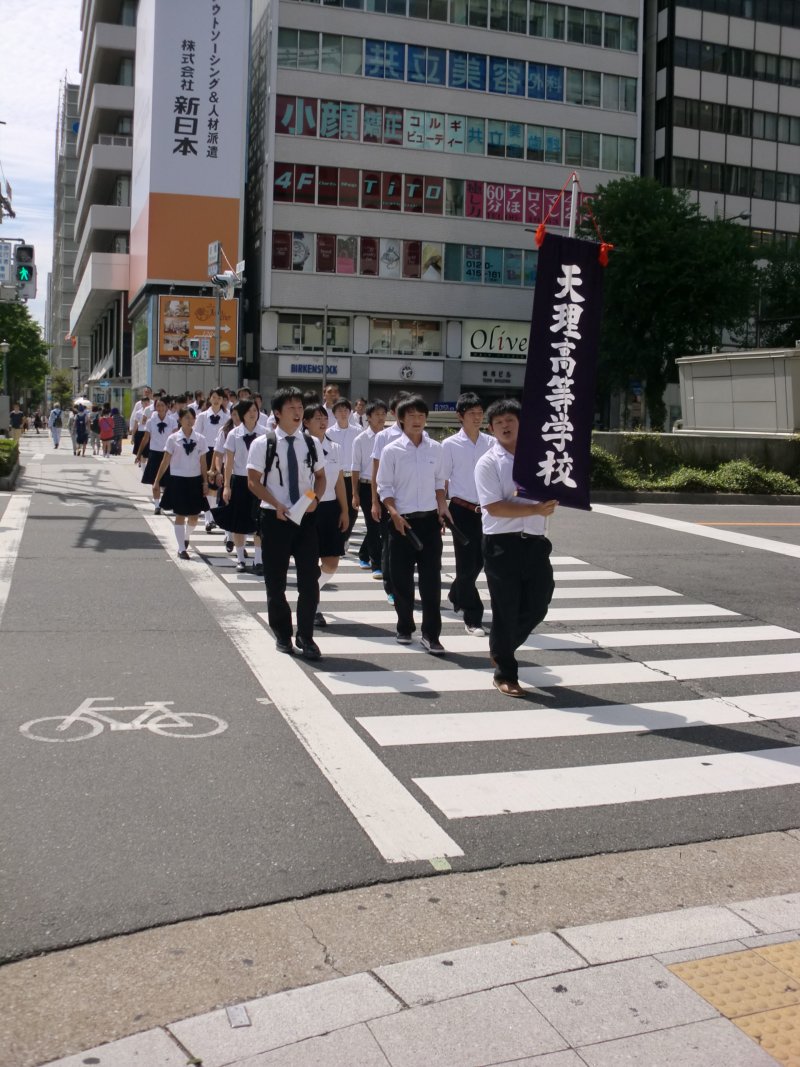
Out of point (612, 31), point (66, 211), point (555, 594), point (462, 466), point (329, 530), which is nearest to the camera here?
point (462, 466)

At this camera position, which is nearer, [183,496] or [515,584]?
[515,584]

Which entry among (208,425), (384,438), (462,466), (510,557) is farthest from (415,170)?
(510,557)

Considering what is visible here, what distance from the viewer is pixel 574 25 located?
176ft

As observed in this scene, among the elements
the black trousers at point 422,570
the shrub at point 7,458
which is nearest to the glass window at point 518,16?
the shrub at point 7,458

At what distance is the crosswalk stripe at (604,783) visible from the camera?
534cm

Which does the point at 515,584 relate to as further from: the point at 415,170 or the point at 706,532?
the point at 415,170

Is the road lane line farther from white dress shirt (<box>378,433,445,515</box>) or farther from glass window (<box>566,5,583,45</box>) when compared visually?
glass window (<box>566,5,583,45</box>)

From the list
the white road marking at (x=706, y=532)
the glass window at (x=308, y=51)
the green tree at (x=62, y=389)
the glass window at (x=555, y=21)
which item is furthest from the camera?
the green tree at (x=62, y=389)

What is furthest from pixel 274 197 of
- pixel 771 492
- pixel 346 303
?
pixel 771 492

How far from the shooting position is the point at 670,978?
3613mm

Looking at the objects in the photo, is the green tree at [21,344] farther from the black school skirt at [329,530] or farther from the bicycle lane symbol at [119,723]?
the bicycle lane symbol at [119,723]

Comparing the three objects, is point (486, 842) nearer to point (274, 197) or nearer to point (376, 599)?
point (376, 599)

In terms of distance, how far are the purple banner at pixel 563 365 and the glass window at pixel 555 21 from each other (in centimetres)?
5098

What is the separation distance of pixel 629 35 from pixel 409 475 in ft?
175
